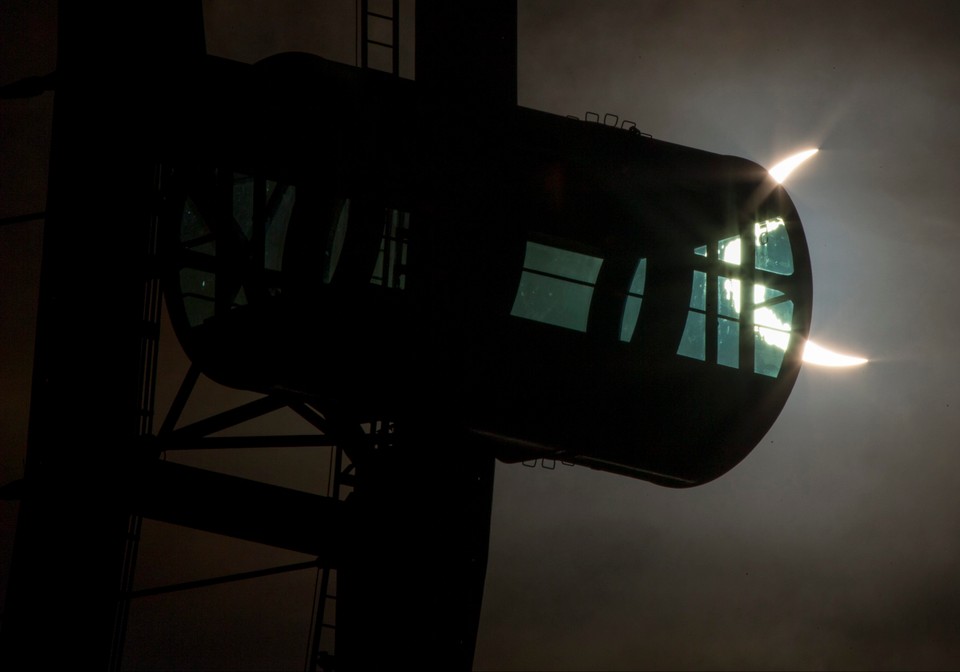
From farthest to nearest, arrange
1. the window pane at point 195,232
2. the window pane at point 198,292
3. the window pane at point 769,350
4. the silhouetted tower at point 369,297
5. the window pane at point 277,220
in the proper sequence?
the window pane at point 769,350 < the window pane at point 198,292 < the window pane at point 195,232 < the window pane at point 277,220 < the silhouetted tower at point 369,297

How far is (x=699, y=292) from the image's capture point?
41.2ft

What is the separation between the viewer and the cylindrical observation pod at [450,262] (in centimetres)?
1059

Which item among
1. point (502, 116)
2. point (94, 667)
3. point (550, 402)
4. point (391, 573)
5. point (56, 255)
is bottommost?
point (94, 667)

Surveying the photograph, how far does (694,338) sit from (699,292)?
1.85 feet

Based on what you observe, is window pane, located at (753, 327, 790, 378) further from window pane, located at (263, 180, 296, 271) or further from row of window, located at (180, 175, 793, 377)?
window pane, located at (263, 180, 296, 271)

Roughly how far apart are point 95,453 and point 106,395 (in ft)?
2.04

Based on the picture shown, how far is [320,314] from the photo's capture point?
34.8ft

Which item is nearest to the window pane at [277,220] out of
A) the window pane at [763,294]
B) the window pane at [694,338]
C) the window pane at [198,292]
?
the window pane at [198,292]

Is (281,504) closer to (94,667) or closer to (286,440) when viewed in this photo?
(286,440)

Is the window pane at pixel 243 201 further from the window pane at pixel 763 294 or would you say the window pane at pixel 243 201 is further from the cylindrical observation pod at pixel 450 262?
the window pane at pixel 763 294

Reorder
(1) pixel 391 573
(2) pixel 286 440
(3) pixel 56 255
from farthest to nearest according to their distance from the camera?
(2) pixel 286 440
(1) pixel 391 573
(3) pixel 56 255

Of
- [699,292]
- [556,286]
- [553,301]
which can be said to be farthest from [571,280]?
[699,292]

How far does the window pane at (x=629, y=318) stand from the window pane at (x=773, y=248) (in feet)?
7.14

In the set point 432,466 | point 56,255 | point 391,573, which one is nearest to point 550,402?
point 432,466
